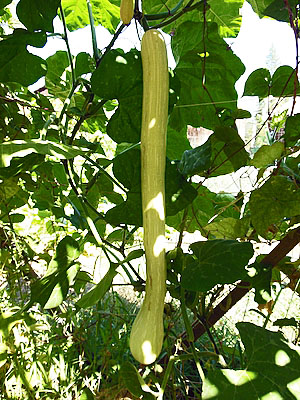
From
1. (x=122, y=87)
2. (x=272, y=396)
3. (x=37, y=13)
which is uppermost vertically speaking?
(x=37, y=13)

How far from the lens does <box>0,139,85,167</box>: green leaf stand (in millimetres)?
318

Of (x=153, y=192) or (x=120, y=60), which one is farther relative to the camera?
(x=120, y=60)

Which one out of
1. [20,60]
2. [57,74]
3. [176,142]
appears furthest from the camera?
[57,74]

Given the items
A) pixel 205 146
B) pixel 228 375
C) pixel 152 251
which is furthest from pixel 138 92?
pixel 228 375

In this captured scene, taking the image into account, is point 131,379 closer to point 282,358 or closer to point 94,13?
point 282,358

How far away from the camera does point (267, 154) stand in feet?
1.61

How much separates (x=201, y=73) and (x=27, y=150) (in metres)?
0.35

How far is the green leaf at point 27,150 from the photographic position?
0.32 metres

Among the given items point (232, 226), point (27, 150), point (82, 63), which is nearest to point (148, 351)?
point (27, 150)

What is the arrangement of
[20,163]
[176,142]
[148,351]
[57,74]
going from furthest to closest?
[57,74] < [176,142] < [20,163] < [148,351]

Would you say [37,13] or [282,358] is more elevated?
[37,13]

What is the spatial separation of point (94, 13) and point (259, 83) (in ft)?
1.52

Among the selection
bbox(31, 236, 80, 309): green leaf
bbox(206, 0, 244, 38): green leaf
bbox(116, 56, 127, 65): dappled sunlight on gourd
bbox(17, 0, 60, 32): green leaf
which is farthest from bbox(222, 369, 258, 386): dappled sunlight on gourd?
bbox(206, 0, 244, 38): green leaf

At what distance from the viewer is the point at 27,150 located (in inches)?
12.9
